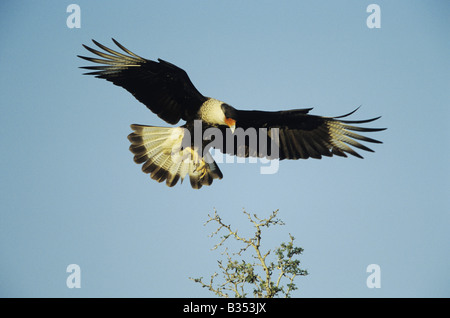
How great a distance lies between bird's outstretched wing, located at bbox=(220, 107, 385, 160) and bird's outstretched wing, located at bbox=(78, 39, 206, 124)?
2.54ft

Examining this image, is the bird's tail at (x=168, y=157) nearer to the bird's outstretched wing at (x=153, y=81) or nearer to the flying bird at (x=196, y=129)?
the flying bird at (x=196, y=129)

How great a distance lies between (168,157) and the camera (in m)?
7.65

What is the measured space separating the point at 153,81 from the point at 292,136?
2158 millimetres

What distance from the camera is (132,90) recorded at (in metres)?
6.46

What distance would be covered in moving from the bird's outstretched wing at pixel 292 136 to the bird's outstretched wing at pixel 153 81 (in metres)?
0.78

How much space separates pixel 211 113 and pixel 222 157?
94 cm

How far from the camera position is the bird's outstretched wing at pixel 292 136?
683 centimetres

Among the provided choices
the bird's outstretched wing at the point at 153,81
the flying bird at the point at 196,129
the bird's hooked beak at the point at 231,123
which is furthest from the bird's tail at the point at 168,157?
the bird's hooked beak at the point at 231,123

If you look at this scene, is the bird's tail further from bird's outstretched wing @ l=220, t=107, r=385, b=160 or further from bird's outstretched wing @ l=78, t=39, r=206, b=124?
bird's outstretched wing @ l=78, t=39, r=206, b=124

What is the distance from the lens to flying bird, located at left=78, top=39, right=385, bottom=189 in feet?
21.0

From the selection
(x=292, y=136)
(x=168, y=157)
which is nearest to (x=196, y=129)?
(x=168, y=157)
